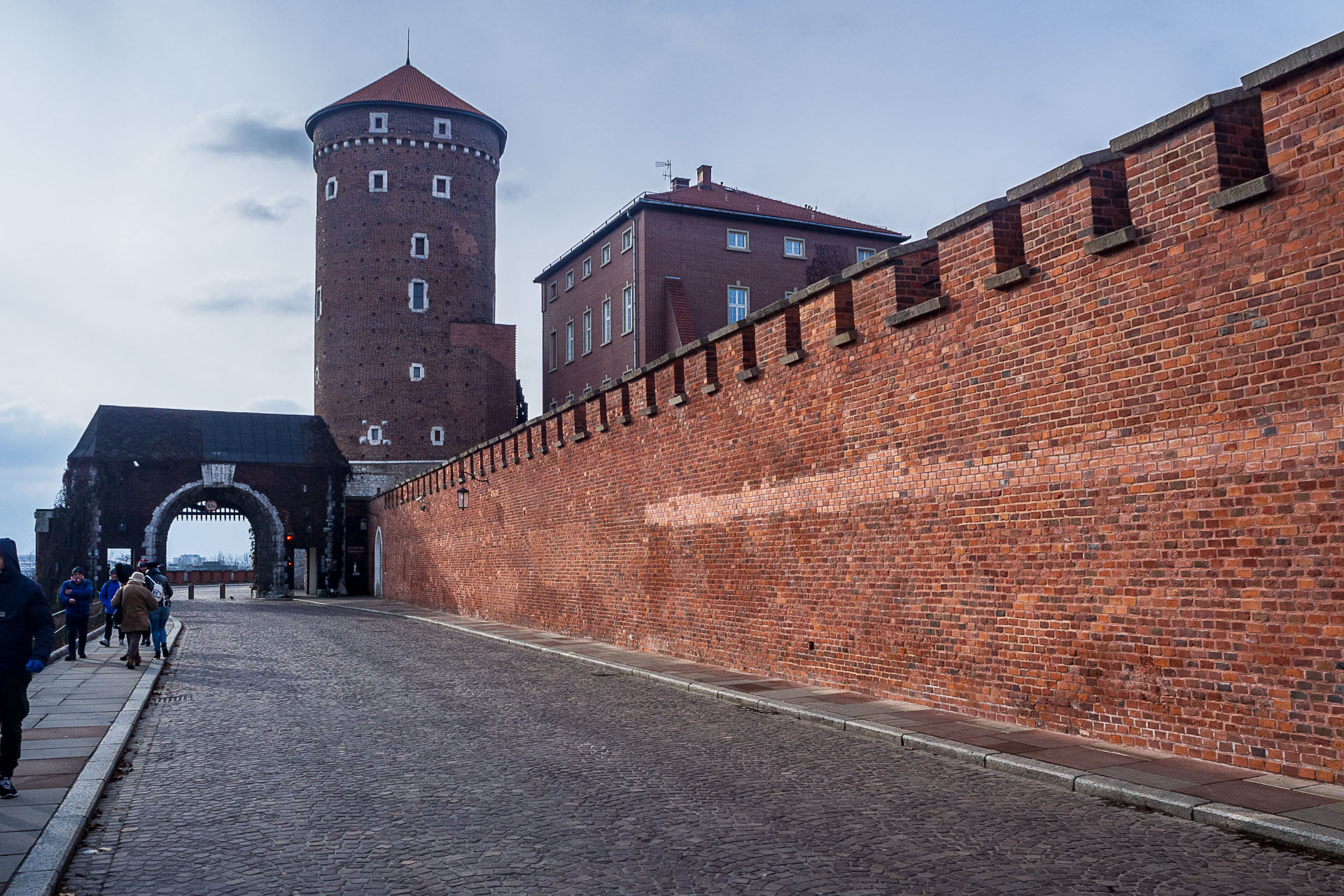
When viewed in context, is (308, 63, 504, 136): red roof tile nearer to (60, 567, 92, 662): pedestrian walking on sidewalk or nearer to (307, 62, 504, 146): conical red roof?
(307, 62, 504, 146): conical red roof

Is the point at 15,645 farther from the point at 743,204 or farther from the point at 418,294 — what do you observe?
the point at 418,294

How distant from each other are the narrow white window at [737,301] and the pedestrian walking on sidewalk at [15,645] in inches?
1477

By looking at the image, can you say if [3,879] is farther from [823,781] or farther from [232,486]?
[232,486]

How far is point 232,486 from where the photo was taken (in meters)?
54.4

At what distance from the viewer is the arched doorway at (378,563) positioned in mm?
49844

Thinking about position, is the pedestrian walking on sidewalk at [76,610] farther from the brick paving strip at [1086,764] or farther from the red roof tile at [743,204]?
the red roof tile at [743,204]

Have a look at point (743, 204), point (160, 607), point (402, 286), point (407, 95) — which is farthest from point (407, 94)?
point (160, 607)

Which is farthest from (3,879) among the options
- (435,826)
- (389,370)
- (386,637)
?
(389,370)

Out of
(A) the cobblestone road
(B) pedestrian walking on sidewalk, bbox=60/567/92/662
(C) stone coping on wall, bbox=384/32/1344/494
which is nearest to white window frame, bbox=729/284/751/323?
(B) pedestrian walking on sidewalk, bbox=60/567/92/662

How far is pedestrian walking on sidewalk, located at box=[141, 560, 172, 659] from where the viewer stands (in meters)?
18.1

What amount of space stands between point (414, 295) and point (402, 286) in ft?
2.33

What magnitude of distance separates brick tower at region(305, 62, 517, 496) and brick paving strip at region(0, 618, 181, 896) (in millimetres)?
39697

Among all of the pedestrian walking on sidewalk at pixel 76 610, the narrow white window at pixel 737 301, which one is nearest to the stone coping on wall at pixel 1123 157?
the pedestrian walking on sidewalk at pixel 76 610

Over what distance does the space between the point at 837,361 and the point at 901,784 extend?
6106mm
